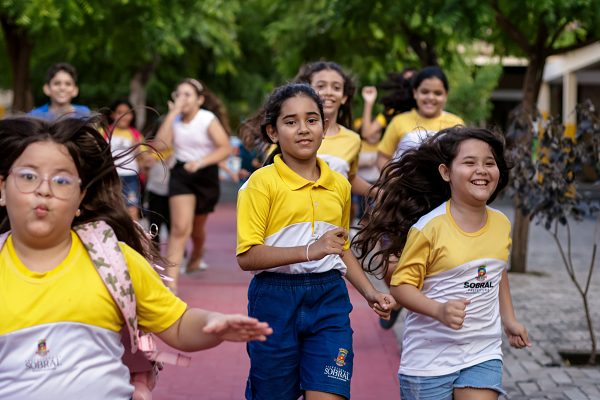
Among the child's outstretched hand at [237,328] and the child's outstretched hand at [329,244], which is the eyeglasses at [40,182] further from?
the child's outstretched hand at [329,244]

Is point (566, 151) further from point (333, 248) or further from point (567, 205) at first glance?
point (333, 248)

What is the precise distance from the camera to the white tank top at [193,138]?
379 inches

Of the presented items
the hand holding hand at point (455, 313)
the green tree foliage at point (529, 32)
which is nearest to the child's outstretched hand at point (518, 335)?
the hand holding hand at point (455, 313)

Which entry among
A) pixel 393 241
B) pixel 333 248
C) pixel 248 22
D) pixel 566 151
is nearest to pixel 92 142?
pixel 333 248

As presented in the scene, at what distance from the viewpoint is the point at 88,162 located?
349cm

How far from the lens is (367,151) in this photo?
1167 cm

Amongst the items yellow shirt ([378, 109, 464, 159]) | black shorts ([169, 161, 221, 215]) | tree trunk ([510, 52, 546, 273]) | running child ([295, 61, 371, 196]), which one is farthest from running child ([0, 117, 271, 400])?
tree trunk ([510, 52, 546, 273])

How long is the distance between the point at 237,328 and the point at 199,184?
664cm

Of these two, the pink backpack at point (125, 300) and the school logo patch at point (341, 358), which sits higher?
the pink backpack at point (125, 300)

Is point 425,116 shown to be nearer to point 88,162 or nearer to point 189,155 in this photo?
point 189,155

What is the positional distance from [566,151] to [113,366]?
495 centimetres

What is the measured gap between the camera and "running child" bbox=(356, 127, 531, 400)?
169 inches

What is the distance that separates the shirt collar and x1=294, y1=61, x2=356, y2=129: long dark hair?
1.91 metres

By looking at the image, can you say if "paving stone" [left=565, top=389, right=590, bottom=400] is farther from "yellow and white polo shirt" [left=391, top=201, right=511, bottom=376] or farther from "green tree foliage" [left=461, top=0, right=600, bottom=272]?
"green tree foliage" [left=461, top=0, right=600, bottom=272]
